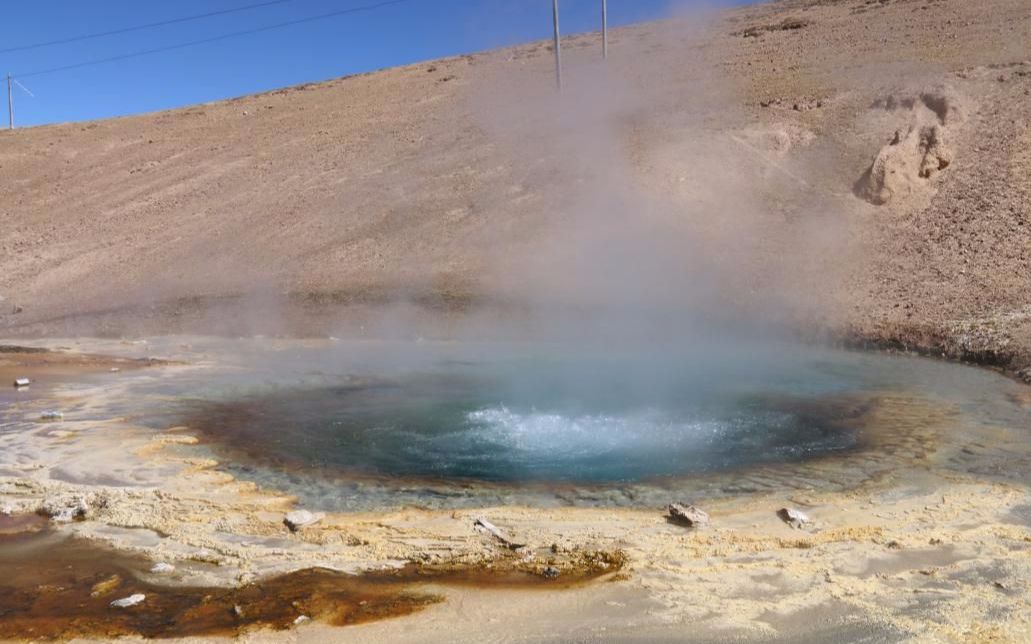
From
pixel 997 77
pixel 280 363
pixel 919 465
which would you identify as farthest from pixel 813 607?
pixel 997 77

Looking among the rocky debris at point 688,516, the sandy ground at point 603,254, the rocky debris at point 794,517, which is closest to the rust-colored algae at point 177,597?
the sandy ground at point 603,254

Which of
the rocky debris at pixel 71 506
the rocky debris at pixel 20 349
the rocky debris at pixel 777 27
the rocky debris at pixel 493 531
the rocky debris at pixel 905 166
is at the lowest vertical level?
the rocky debris at pixel 493 531

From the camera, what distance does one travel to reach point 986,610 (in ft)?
10.9

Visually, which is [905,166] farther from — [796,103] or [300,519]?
[300,519]

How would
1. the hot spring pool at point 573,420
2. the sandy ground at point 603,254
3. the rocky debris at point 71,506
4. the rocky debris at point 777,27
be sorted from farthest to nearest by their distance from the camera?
the rocky debris at point 777,27 → the hot spring pool at point 573,420 → the rocky debris at point 71,506 → the sandy ground at point 603,254

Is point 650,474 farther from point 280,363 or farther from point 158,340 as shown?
point 158,340

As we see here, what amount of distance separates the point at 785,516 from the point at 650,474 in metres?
1.13

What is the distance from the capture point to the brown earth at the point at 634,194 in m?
12.2

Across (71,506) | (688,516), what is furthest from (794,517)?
(71,506)

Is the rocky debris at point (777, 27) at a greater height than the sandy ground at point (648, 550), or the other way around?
the rocky debris at point (777, 27)

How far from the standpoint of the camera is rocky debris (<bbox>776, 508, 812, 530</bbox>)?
434 cm

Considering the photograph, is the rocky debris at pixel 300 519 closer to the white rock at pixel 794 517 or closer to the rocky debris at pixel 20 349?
the white rock at pixel 794 517

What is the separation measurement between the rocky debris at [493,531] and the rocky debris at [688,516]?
895 mm

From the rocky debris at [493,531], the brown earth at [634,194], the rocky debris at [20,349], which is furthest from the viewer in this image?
the brown earth at [634,194]
